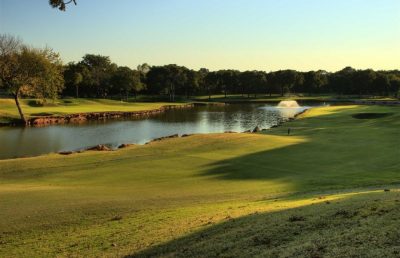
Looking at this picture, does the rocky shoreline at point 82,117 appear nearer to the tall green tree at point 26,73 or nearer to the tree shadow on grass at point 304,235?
the tall green tree at point 26,73

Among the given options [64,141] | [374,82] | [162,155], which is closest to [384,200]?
[162,155]

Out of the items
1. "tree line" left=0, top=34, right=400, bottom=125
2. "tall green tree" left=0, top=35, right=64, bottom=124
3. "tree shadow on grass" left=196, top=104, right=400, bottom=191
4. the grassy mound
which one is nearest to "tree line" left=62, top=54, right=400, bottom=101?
"tree line" left=0, top=34, right=400, bottom=125

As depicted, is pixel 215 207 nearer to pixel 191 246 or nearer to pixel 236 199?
pixel 236 199

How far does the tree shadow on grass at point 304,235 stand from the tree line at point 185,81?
135 meters

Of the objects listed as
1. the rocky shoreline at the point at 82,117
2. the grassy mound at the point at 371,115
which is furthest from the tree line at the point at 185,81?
the grassy mound at the point at 371,115

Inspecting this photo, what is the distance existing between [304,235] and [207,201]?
343 inches

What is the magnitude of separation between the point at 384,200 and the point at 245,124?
219 feet

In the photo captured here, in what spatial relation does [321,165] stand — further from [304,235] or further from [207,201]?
[304,235]

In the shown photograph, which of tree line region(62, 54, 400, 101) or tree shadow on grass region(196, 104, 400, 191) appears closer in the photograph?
tree shadow on grass region(196, 104, 400, 191)

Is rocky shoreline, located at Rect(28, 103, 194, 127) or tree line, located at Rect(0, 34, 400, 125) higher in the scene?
tree line, located at Rect(0, 34, 400, 125)

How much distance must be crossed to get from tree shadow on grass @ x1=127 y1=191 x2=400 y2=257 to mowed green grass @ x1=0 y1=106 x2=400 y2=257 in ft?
0.10

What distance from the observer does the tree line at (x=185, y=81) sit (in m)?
153

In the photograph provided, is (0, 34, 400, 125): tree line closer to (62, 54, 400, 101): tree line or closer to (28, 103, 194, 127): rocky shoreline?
(62, 54, 400, 101): tree line

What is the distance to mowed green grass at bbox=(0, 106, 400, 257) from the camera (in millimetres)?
10883
